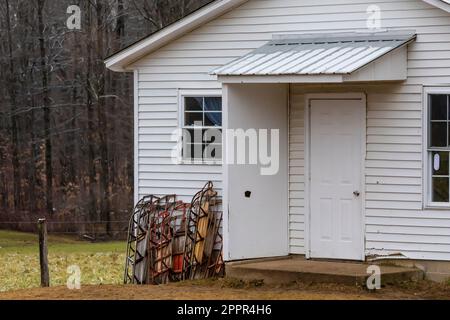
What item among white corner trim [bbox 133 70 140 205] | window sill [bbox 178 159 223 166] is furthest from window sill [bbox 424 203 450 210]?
white corner trim [bbox 133 70 140 205]

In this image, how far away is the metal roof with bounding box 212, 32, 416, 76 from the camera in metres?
13.9

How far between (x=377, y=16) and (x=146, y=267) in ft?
18.0

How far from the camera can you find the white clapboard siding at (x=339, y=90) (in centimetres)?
1446

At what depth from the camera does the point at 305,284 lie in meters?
14.1

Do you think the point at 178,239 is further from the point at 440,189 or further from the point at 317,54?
the point at 440,189

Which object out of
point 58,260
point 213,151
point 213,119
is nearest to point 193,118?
point 213,119

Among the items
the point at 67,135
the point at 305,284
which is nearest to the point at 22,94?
the point at 67,135

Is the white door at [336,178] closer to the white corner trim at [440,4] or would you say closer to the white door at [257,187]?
the white door at [257,187]

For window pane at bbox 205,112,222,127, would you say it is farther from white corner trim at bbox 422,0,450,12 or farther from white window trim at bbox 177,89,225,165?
white corner trim at bbox 422,0,450,12

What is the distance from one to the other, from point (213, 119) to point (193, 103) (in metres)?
0.46

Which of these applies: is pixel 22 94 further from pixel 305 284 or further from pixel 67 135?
pixel 305 284

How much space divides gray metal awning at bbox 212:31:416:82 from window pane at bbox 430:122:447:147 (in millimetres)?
904

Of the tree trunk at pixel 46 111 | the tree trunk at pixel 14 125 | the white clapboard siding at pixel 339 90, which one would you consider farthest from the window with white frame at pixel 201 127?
the tree trunk at pixel 14 125

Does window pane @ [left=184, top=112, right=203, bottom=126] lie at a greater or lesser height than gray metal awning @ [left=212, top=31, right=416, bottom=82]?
lesser
